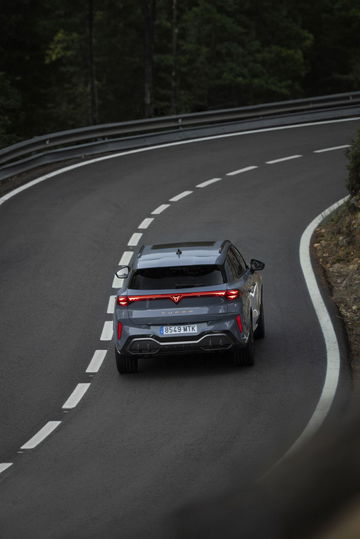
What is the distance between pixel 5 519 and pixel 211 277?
557 centimetres

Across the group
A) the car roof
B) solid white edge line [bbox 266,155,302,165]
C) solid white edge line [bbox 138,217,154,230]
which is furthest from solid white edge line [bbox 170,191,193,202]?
the car roof

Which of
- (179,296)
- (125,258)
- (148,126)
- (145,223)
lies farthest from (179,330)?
(148,126)

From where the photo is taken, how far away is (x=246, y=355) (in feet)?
40.1

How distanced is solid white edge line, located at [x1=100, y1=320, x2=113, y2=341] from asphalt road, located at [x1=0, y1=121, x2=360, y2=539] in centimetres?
20

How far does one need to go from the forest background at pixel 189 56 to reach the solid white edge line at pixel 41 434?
44435mm

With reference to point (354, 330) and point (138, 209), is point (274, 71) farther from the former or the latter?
point (354, 330)

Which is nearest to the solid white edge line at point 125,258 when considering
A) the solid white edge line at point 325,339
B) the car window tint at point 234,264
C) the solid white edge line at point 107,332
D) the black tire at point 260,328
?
the solid white edge line at point 325,339

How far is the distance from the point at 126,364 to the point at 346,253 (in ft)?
22.8

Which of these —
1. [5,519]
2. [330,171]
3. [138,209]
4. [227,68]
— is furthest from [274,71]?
[5,519]

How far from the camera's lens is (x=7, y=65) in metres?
51.9

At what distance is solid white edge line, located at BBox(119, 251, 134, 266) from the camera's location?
1866cm

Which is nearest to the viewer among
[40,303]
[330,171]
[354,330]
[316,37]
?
[354,330]

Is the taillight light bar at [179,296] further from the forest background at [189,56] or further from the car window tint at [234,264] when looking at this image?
the forest background at [189,56]

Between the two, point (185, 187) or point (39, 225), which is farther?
point (185, 187)
